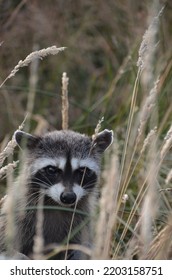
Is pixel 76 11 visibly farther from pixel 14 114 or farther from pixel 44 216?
pixel 44 216

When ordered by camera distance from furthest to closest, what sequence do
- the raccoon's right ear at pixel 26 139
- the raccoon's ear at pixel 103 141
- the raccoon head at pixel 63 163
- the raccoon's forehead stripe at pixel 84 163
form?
the raccoon's ear at pixel 103 141 < the raccoon's right ear at pixel 26 139 < the raccoon's forehead stripe at pixel 84 163 < the raccoon head at pixel 63 163

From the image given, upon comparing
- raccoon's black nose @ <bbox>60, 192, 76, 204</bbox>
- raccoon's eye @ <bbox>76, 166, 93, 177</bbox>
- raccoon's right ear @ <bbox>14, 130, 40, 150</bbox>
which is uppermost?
raccoon's right ear @ <bbox>14, 130, 40, 150</bbox>

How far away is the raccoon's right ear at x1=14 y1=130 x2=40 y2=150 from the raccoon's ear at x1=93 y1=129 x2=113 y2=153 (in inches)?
17.3

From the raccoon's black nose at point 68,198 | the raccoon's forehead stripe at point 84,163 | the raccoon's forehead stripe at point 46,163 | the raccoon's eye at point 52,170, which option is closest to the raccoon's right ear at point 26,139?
the raccoon's forehead stripe at point 46,163

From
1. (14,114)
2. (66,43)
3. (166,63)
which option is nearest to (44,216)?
(166,63)

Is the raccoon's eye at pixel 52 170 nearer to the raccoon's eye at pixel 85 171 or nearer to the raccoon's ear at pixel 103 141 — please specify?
the raccoon's eye at pixel 85 171

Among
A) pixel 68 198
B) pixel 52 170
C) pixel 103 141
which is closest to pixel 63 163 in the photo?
pixel 52 170

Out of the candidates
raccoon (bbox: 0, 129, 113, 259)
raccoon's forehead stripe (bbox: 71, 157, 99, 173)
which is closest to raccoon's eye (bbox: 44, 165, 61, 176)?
raccoon (bbox: 0, 129, 113, 259)

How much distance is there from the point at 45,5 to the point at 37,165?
163 inches

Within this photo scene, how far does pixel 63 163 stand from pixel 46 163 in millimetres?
153

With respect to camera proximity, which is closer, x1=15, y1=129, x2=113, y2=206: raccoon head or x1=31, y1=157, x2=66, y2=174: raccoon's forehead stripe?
x1=15, y1=129, x2=113, y2=206: raccoon head

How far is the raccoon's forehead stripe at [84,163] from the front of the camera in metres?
6.06

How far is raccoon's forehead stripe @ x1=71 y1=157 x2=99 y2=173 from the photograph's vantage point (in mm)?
6059

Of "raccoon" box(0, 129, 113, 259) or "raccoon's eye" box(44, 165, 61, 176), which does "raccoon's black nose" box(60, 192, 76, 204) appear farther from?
"raccoon's eye" box(44, 165, 61, 176)
